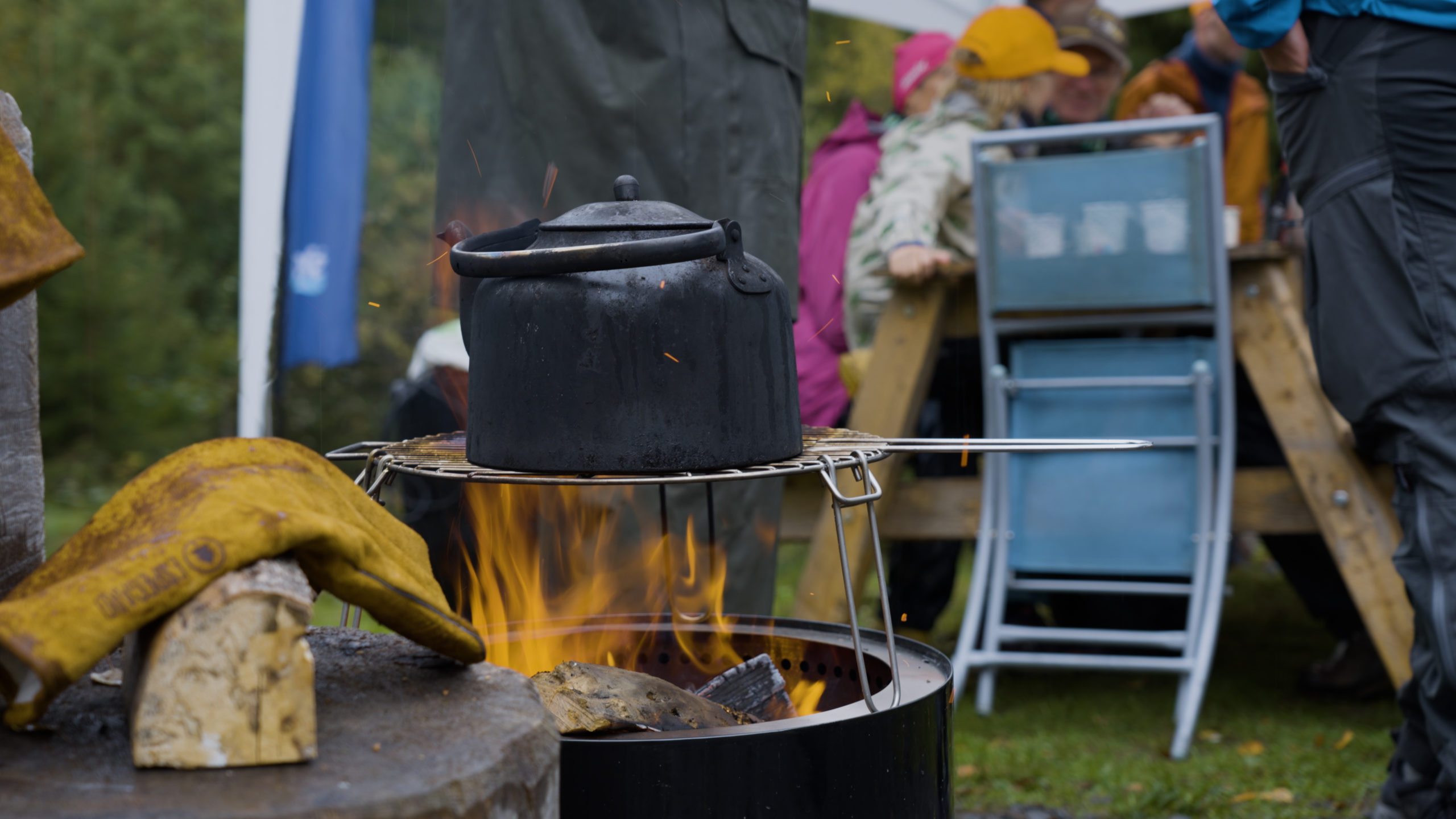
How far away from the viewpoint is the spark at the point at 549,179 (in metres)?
2.66

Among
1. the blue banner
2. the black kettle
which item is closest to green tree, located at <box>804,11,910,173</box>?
the blue banner

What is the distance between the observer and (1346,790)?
276 centimetres

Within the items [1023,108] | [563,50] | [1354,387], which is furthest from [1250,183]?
[563,50]

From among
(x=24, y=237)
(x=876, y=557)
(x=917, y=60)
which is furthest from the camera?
(x=917, y=60)

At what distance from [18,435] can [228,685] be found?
0.84 meters

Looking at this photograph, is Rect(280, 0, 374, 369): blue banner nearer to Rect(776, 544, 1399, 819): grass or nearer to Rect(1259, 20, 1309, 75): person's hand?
Rect(776, 544, 1399, 819): grass

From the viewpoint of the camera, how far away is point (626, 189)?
1722 mm

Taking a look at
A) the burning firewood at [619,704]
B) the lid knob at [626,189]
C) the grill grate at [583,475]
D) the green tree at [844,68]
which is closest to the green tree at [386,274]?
the green tree at [844,68]

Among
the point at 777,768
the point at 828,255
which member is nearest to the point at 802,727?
the point at 777,768

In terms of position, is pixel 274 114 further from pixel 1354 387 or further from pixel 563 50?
pixel 1354 387

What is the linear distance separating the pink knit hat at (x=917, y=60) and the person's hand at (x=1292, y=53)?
78.3 inches

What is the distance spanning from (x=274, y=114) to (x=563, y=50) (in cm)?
169

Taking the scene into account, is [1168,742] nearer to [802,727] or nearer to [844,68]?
[802,727]

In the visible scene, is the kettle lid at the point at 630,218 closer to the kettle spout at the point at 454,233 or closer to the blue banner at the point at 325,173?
the kettle spout at the point at 454,233
